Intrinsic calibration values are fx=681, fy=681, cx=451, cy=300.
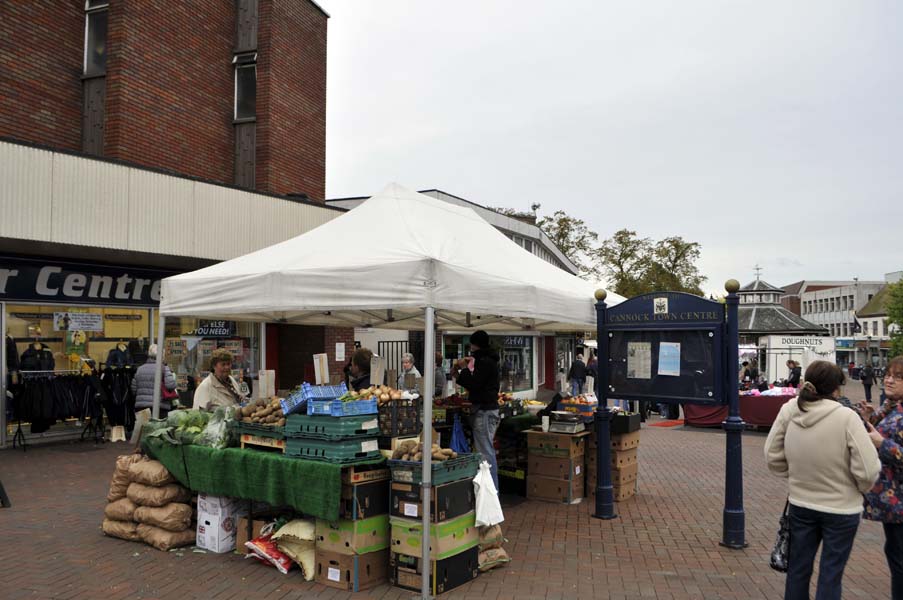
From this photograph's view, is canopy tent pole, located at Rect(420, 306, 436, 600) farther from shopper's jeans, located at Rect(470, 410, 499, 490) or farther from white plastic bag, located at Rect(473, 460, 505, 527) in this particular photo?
shopper's jeans, located at Rect(470, 410, 499, 490)

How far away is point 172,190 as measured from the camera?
12117 mm

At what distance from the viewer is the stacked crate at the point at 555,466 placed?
786 cm

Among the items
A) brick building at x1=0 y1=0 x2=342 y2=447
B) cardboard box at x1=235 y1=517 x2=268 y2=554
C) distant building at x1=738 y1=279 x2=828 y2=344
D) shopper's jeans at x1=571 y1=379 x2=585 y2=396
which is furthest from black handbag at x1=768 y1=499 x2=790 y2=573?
distant building at x1=738 y1=279 x2=828 y2=344

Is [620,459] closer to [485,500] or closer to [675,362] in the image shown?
[675,362]

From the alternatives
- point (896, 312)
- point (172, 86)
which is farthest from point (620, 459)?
point (896, 312)

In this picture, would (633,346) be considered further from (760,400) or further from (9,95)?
(9,95)

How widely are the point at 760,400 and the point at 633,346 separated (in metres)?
10.2

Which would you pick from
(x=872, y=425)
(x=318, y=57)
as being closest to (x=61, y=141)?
(x=318, y=57)

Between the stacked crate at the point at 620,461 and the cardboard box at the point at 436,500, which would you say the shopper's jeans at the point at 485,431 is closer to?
the stacked crate at the point at 620,461

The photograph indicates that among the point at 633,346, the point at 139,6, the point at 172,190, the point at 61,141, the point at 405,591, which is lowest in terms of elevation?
the point at 405,591

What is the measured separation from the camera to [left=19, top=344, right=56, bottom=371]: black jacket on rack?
37.3 ft

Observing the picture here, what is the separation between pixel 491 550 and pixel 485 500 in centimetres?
55

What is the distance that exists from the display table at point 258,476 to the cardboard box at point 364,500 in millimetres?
105

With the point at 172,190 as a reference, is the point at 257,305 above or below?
below
